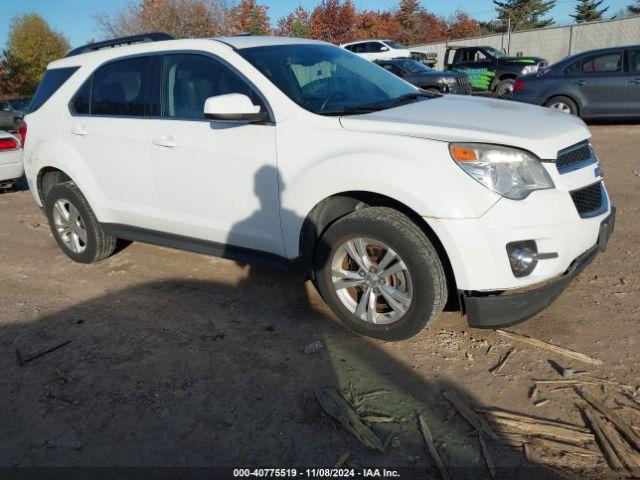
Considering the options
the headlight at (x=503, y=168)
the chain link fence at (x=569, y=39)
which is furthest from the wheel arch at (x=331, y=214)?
the chain link fence at (x=569, y=39)

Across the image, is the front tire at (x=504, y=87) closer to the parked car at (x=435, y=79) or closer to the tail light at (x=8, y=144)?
the parked car at (x=435, y=79)

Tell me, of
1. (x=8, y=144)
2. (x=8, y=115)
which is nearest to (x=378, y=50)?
(x=8, y=115)

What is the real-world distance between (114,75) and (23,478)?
3142 millimetres

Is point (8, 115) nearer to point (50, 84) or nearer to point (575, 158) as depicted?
point (50, 84)

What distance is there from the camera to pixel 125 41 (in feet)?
15.7

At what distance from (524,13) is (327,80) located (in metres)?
60.8

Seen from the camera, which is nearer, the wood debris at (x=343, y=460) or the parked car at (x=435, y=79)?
the wood debris at (x=343, y=460)

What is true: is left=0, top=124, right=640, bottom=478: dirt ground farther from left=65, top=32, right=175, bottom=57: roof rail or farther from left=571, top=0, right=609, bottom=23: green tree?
left=571, top=0, right=609, bottom=23: green tree

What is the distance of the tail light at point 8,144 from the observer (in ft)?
26.4

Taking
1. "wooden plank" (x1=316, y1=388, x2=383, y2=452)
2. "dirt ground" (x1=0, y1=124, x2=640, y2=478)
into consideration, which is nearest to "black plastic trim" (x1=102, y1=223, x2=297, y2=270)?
"dirt ground" (x1=0, y1=124, x2=640, y2=478)

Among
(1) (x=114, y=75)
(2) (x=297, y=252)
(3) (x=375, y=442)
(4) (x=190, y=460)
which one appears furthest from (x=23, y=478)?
(1) (x=114, y=75)

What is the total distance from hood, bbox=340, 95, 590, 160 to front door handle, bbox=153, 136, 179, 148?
133cm

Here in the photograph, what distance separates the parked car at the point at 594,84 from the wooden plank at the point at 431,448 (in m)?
9.58

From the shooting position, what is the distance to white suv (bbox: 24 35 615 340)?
2.83 metres
